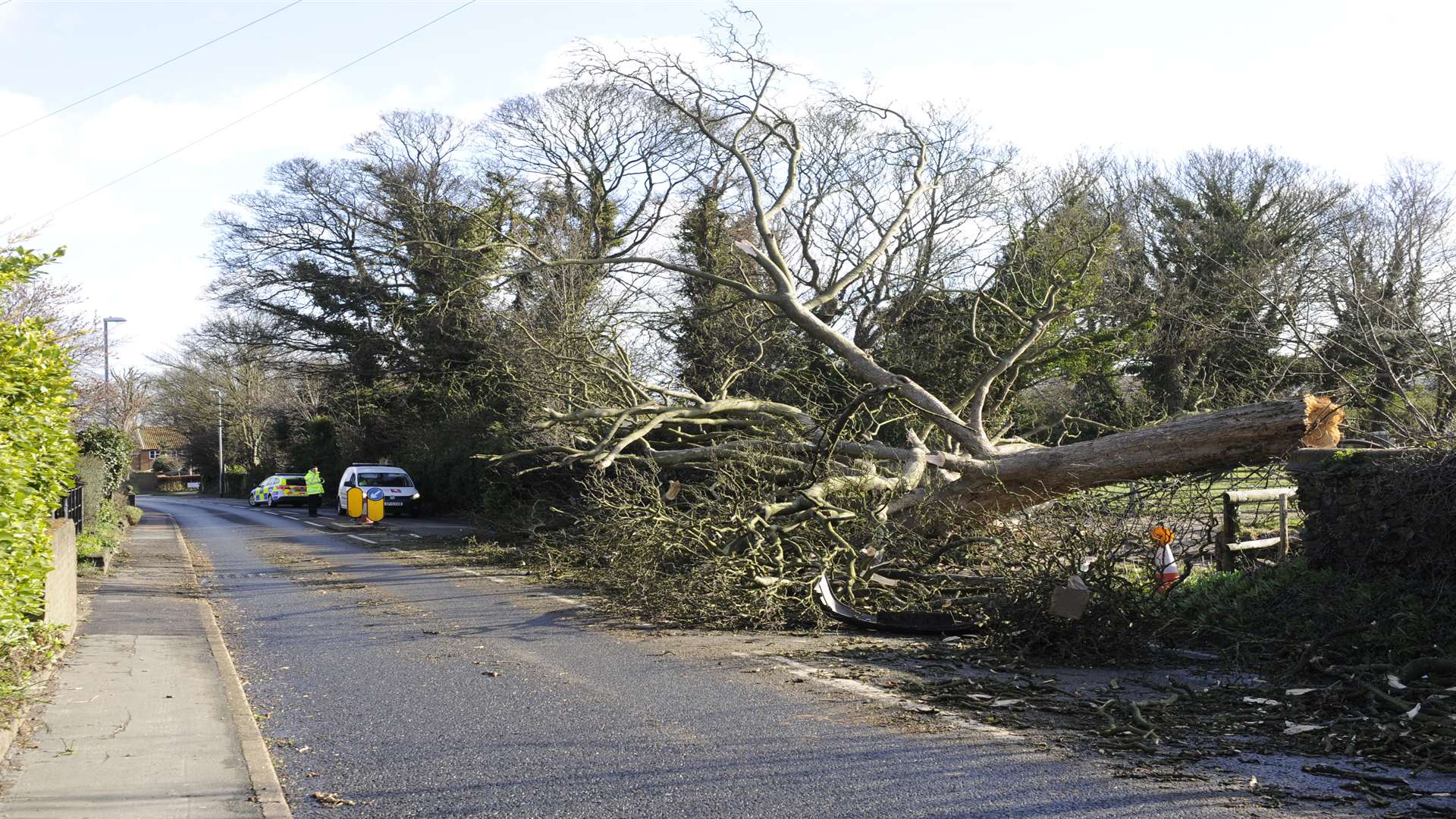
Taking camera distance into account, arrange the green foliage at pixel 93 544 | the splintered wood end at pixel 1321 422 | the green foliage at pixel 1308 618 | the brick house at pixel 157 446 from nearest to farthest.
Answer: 1. the green foliage at pixel 1308 618
2. the splintered wood end at pixel 1321 422
3. the green foliage at pixel 93 544
4. the brick house at pixel 157 446

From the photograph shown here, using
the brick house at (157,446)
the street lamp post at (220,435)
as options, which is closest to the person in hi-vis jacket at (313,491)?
the street lamp post at (220,435)

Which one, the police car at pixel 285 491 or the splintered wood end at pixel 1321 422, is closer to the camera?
the splintered wood end at pixel 1321 422

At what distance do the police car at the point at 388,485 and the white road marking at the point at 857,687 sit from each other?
23.0 m

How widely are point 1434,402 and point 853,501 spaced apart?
5.93 metres

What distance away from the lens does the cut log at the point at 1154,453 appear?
10727 mm

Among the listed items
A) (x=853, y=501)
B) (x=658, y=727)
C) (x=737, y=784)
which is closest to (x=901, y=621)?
(x=853, y=501)

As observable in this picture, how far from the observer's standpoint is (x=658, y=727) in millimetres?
6383

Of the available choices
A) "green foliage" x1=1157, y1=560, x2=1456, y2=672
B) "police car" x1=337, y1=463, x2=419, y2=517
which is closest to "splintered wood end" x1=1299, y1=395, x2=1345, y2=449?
"green foliage" x1=1157, y1=560, x2=1456, y2=672

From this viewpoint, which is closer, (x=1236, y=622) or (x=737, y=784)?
(x=737, y=784)

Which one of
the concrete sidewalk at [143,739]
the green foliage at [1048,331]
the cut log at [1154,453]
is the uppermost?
the green foliage at [1048,331]

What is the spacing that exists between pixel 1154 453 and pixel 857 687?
5.59 metres

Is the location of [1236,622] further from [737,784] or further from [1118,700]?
[737,784]

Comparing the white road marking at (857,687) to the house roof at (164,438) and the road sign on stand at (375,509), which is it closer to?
the road sign on stand at (375,509)

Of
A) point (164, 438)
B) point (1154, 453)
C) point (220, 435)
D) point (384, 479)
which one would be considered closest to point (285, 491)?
point (384, 479)
